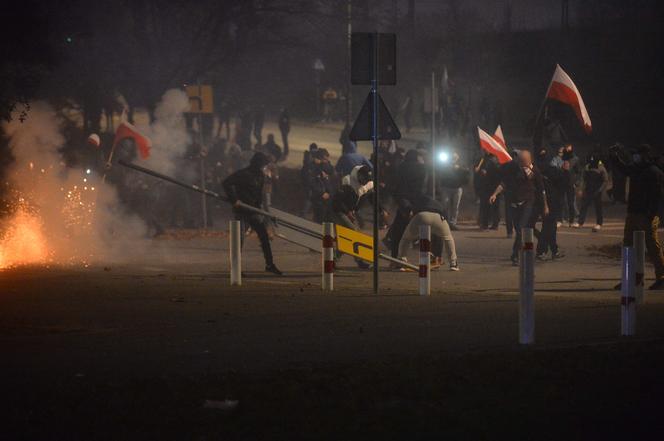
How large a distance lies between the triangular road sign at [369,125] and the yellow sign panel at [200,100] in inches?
429

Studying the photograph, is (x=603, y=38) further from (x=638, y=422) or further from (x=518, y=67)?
(x=638, y=422)

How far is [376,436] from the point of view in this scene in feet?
22.3

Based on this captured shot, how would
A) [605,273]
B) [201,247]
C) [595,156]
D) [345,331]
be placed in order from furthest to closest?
→ 1. [201,247]
2. [605,273]
3. [595,156]
4. [345,331]

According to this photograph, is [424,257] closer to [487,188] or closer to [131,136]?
[131,136]

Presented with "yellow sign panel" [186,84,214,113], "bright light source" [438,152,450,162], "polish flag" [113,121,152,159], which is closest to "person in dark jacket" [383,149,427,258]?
"polish flag" [113,121,152,159]

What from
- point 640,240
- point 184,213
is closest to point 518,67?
point 184,213

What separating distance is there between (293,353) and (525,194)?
32.8 feet

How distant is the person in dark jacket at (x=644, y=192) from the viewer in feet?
49.3

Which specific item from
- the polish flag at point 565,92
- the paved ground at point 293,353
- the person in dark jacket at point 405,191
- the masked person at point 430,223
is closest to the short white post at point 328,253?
the paved ground at point 293,353

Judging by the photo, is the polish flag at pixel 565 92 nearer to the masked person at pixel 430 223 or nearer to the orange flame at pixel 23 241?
the masked person at pixel 430 223

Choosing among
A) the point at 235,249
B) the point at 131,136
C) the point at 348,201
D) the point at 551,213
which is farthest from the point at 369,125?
the point at 131,136

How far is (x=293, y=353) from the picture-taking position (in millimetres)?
9727

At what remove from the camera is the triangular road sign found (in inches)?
549

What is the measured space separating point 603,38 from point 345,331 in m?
43.1
